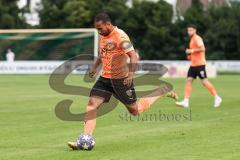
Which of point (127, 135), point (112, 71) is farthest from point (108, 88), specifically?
point (127, 135)

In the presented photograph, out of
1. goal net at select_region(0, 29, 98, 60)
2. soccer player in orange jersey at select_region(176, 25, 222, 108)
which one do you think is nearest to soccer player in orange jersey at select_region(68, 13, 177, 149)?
soccer player in orange jersey at select_region(176, 25, 222, 108)

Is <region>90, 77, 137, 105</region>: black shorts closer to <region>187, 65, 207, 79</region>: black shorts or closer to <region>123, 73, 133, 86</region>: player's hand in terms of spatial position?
<region>123, 73, 133, 86</region>: player's hand

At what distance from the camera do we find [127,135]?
1351cm

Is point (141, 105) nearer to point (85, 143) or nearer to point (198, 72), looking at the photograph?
point (85, 143)

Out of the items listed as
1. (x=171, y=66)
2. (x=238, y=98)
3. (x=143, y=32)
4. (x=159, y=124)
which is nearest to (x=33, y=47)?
(x=171, y=66)

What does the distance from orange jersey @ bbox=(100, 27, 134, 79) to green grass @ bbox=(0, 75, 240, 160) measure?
1156mm

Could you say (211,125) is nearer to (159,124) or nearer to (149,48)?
(159,124)

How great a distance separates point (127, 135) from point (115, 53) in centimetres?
207

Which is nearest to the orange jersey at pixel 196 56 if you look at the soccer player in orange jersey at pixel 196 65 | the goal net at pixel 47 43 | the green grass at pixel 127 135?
the soccer player in orange jersey at pixel 196 65

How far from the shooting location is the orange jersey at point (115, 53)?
38.8ft

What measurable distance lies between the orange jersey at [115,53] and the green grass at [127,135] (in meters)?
1.16

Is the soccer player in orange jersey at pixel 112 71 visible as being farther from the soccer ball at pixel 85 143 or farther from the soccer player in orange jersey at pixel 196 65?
the soccer player in orange jersey at pixel 196 65

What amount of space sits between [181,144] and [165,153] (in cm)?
116

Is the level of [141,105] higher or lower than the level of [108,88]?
lower
